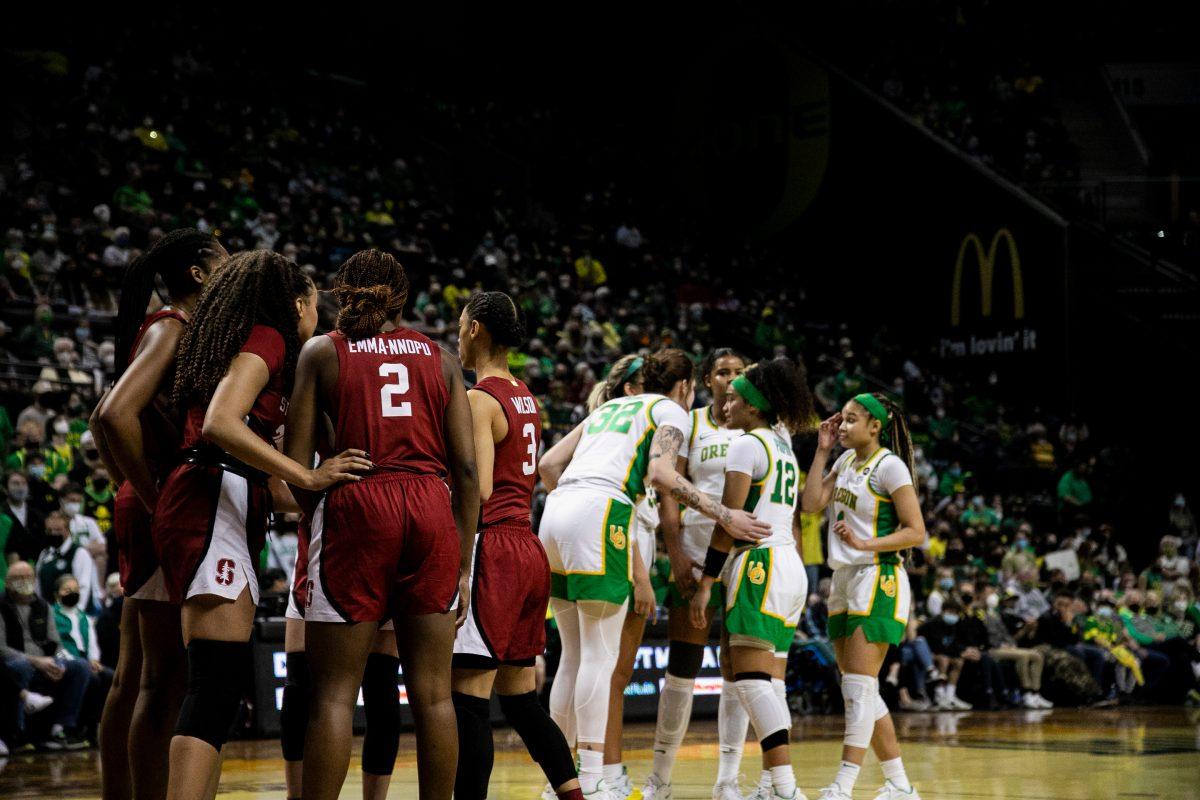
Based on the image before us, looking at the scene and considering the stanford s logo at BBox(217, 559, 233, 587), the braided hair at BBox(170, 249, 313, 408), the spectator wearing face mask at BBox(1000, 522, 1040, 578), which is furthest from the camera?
the spectator wearing face mask at BBox(1000, 522, 1040, 578)

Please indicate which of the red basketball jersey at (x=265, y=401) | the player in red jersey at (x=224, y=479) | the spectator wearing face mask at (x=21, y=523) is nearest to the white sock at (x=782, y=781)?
the player in red jersey at (x=224, y=479)

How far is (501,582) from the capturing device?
5598 mm

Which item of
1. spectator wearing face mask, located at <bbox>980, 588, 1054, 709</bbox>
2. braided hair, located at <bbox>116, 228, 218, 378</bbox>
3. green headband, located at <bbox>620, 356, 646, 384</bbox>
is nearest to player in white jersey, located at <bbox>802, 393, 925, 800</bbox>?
green headband, located at <bbox>620, 356, 646, 384</bbox>

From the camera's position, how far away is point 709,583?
272 inches

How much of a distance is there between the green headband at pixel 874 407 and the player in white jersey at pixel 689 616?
65 centimetres

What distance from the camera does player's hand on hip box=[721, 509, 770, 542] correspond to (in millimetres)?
6785

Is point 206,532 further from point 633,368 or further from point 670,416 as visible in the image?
point 633,368

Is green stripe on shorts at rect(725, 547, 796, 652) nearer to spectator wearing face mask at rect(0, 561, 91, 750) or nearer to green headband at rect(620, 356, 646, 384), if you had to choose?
green headband at rect(620, 356, 646, 384)

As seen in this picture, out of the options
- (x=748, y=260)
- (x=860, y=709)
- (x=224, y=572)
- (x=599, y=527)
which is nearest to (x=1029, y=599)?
(x=860, y=709)

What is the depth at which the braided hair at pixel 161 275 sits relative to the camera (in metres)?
5.06

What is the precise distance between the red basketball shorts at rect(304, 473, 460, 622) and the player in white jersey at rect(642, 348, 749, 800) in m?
2.57

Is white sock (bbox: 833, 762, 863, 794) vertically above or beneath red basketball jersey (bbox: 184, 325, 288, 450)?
beneath

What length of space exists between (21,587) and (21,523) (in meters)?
1.35

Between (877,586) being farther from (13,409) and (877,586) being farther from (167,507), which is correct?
(13,409)
